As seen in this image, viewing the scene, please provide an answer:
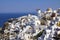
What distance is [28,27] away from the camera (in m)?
10.6

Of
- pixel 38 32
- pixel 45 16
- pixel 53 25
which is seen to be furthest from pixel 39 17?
pixel 53 25

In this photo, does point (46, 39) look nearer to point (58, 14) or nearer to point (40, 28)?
point (40, 28)

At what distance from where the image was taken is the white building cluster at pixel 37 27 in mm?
9016

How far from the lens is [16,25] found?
11.6 metres

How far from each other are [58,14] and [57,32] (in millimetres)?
2293

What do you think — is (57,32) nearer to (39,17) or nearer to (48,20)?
(48,20)

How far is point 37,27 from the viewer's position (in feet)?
34.3

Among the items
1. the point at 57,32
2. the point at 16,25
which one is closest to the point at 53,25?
the point at 57,32

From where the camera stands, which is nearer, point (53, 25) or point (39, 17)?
point (53, 25)

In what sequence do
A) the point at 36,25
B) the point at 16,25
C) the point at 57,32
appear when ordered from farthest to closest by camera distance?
the point at 16,25
the point at 36,25
the point at 57,32

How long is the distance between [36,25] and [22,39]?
3.29 feet

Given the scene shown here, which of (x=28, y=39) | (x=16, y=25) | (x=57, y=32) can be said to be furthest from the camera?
(x=16, y=25)

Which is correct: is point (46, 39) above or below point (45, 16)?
below

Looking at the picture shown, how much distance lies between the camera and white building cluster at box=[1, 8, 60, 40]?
9.02 metres
